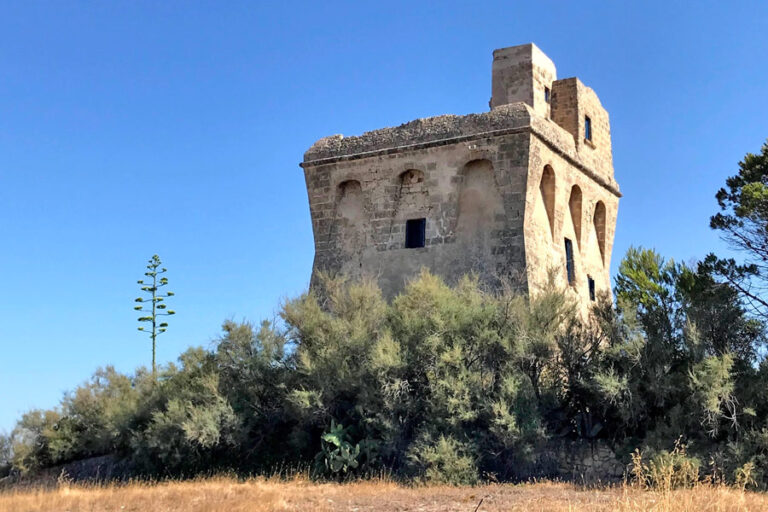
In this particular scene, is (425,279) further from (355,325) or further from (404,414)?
(404,414)

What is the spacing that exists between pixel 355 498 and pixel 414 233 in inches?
Result: 328

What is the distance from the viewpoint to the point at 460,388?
13.8 m

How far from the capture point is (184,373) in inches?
686

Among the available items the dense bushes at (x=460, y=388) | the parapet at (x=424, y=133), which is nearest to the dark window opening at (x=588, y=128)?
the parapet at (x=424, y=133)

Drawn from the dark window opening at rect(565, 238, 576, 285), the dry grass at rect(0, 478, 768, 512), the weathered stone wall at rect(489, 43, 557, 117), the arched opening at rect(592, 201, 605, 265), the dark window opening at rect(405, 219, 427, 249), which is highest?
the weathered stone wall at rect(489, 43, 557, 117)

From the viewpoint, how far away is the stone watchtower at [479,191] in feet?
59.6

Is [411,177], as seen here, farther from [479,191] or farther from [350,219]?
[350,219]

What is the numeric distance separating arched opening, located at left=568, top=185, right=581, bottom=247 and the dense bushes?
378 centimetres

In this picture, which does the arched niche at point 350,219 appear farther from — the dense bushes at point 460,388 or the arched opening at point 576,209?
the arched opening at point 576,209

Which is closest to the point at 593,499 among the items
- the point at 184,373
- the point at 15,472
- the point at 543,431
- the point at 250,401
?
the point at 543,431

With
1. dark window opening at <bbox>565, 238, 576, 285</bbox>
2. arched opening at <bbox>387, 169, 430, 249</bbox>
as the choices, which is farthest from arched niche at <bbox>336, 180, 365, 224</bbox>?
dark window opening at <bbox>565, 238, 576, 285</bbox>

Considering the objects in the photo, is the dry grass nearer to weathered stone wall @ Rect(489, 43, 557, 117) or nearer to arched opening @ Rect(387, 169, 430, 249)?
arched opening @ Rect(387, 169, 430, 249)

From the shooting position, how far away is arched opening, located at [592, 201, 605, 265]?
21.9m

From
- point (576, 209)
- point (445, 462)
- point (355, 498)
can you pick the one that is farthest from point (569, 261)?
point (355, 498)
